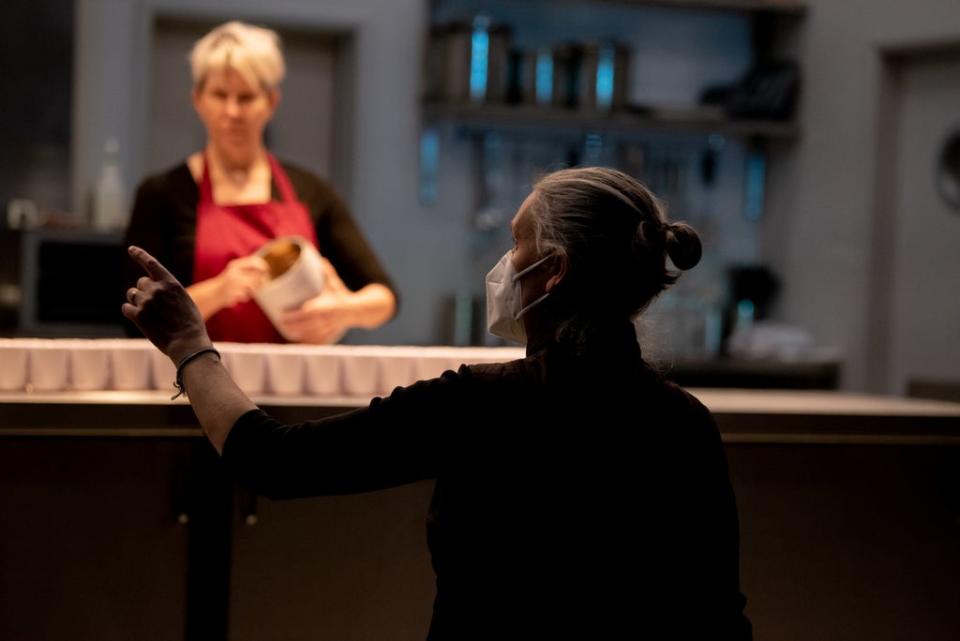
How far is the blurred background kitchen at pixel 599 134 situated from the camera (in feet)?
13.7

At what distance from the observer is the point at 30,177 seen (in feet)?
13.3

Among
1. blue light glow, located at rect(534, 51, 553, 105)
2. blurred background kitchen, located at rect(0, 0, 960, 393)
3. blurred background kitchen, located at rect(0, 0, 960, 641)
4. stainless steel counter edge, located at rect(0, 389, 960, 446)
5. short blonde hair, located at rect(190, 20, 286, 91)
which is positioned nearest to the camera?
stainless steel counter edge, located at rect(0, 389, 960, 446)

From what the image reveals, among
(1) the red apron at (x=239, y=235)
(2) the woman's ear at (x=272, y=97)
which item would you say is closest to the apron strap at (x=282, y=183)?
(1) the red apron at (x=239, y=235)

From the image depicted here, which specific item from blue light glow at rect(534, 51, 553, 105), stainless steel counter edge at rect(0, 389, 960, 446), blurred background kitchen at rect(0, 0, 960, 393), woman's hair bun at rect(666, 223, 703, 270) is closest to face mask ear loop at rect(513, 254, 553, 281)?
woman's hair bun at rect(666, 223, 703, 270)

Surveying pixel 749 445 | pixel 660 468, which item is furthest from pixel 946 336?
pixel 660 468

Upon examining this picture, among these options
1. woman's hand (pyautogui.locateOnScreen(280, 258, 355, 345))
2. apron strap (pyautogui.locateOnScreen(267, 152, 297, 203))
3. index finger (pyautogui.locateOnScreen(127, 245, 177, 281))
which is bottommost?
woman's hand (pyautogui.locateOnScreen(280, 258, 355, 345))

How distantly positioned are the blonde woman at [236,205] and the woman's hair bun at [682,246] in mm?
1044

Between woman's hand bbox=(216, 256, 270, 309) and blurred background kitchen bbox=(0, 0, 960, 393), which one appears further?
blurred background kitchen bbox=(0, 0, 960, 393)

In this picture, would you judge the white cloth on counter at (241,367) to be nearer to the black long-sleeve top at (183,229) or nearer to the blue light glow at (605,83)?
the black long-sleeve top at (183,229)

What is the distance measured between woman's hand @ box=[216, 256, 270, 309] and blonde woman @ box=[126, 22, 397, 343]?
16 cm

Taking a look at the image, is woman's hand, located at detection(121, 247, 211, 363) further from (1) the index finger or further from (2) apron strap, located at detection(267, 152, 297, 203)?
(2) apron strap, located at detection(267, 152, 297, 203)

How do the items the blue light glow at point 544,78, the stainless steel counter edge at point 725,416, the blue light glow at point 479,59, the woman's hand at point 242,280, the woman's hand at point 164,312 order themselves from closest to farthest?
the woman's hand at point 164,312, the stainless steel counter edge at point 725,416, the woman's hand at point 242,280, the blue light glow at point 479,59, the blue light glow at point 544,78

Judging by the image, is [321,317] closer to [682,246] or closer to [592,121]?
[682,246]

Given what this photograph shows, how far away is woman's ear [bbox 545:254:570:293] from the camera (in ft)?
4.40
